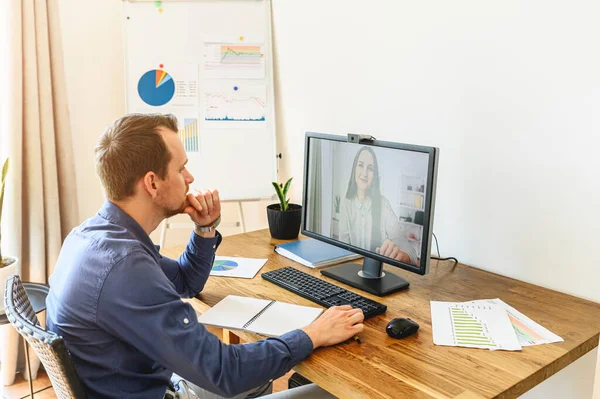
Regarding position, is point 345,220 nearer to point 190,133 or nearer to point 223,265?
point 223,265

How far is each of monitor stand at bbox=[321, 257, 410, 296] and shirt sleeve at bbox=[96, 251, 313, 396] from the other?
55 centimetres

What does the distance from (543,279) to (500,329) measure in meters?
0.46

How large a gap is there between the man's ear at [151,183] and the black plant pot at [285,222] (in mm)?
938

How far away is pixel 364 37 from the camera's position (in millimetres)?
2369

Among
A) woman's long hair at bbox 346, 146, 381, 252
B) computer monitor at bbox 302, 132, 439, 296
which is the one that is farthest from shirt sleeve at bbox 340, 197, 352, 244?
woman's long hair at bbox 346, 146, 381, 252

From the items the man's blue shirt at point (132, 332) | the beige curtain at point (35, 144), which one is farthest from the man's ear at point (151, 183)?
the beige curtain at point (35, 144)

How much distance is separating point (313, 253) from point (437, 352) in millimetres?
769

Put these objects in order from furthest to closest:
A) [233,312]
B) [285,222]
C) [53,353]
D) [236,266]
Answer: [285,222] < [236,266] < [233,312] < [53,353]

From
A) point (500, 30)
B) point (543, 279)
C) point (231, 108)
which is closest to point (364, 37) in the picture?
point (500, 30)

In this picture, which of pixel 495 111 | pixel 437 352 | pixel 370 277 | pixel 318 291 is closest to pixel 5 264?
pixel 318 291

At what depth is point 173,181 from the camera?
146 cm

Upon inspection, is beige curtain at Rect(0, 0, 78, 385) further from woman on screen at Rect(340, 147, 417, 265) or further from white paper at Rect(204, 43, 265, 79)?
woman on screen at Rect(340, 147, 417, 265)

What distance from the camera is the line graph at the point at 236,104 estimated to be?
2.88 meters

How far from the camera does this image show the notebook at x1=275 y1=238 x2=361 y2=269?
2023mm
